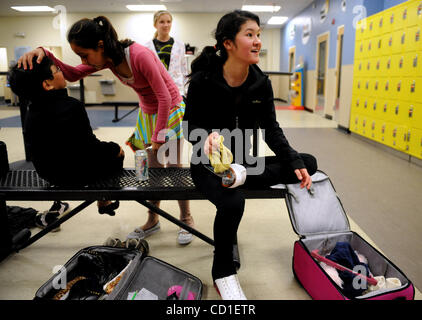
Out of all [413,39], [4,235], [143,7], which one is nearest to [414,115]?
[413,39]

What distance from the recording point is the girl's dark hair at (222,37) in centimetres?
139

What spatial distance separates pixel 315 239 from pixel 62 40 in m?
11.9

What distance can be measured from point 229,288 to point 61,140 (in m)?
1.01

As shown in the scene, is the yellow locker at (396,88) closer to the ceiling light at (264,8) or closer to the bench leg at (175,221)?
the bench leg at (175,221)

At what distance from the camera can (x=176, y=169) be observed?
1.95 m

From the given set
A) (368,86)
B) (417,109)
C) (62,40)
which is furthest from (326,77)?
(62,40)

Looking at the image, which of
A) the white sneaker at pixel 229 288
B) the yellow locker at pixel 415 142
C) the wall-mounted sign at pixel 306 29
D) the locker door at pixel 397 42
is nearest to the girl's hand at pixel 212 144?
the white sneaker at pixel 229 288

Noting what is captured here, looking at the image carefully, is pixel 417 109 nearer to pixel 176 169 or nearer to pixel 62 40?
pixel 176 169

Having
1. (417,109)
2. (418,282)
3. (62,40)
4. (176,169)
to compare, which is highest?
(62,40)

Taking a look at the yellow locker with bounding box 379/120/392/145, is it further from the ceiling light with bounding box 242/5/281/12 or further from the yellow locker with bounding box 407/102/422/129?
the ceiling light with bounding box 242/5/281/12

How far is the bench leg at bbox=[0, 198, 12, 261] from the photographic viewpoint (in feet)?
5.69

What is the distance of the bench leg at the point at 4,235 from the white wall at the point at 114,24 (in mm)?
9691
